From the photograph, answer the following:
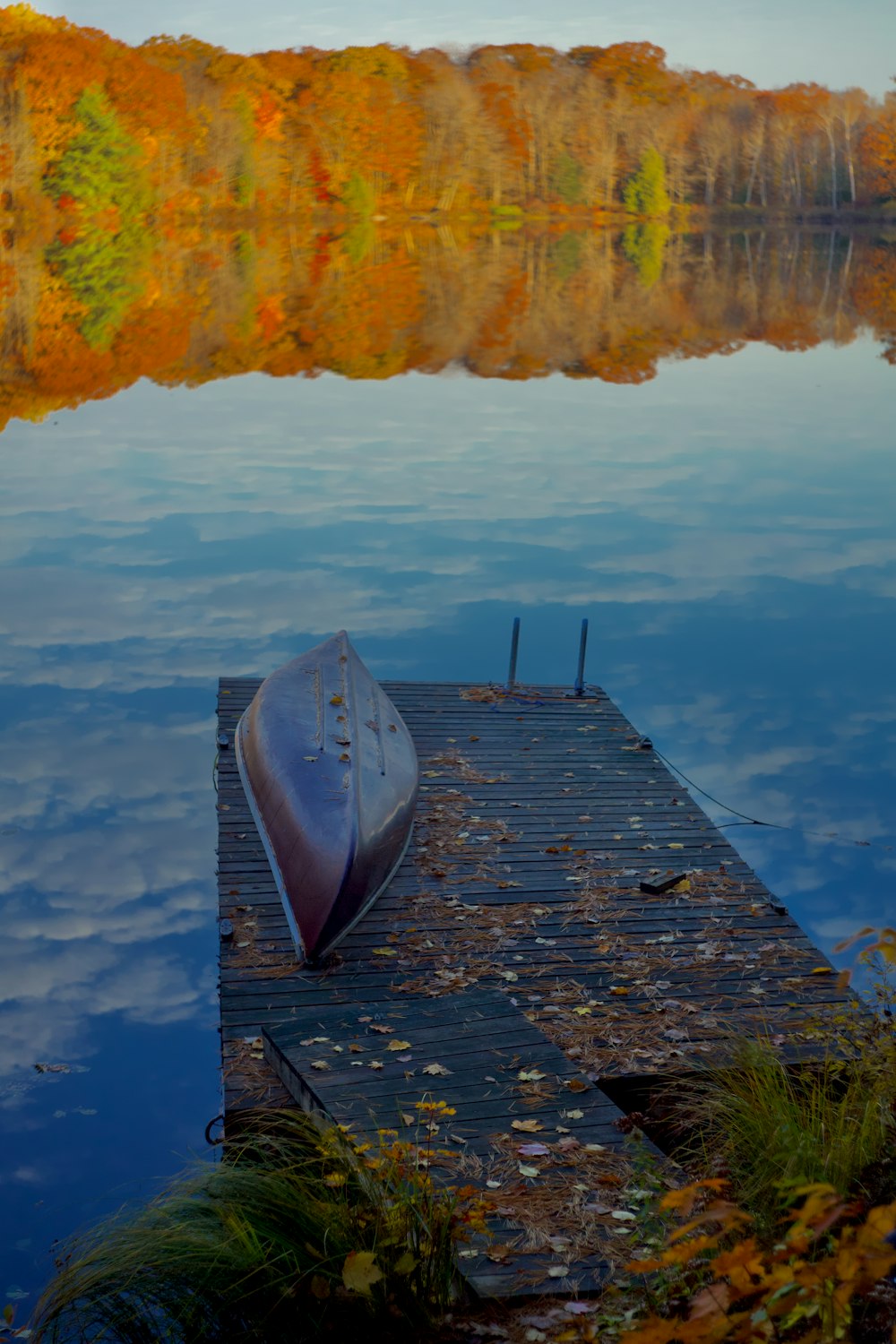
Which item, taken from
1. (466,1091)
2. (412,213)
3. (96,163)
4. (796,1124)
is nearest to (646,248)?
(412,213)

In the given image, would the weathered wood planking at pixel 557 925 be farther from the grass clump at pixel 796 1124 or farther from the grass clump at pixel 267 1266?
the grass clump at pixel 267 1266

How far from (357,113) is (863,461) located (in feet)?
256

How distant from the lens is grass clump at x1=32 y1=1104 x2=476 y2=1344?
479cm

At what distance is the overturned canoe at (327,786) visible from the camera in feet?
29.7

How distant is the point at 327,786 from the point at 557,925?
2027mm

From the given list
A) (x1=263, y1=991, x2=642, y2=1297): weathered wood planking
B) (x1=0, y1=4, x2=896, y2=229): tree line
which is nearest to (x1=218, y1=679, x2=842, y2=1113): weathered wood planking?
(x1=263, y1=991, x2=642, y2=1297): weathered wood planking

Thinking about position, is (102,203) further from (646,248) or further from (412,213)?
(646,248)

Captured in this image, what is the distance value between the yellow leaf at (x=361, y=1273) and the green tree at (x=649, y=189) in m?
102

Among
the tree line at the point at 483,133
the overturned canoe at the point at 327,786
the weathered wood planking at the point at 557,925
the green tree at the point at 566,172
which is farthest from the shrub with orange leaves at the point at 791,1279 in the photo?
the green tree at the point at 566,172

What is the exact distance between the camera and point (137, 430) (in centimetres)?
2931

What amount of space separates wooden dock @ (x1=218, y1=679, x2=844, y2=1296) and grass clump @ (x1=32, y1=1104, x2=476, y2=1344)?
0.38 metres

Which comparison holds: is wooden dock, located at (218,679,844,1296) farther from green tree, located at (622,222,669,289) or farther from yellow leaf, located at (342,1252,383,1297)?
green tree, located at (622,222,669,289)

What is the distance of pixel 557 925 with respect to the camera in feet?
30.9

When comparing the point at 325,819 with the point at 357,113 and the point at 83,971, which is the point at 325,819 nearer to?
the point at 83,971
